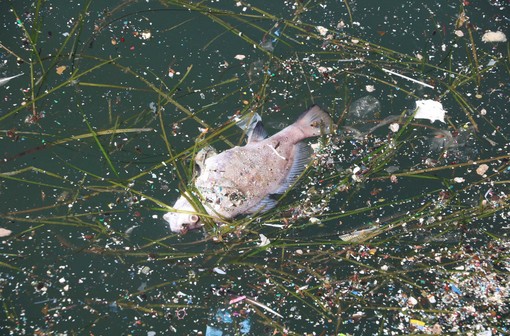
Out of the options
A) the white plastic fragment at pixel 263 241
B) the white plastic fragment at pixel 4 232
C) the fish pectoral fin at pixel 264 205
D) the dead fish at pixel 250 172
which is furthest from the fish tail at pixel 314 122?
the white plastic fragment at pixel 4 232

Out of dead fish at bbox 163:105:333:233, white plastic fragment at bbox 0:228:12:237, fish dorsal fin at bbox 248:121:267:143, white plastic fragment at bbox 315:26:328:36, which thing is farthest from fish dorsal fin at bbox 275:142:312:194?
white plastic fragment at bbox 0:228:12:237

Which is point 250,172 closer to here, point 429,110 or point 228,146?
point 228,146

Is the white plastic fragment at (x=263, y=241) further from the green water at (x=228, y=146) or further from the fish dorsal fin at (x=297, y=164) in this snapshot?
the fish dorsal fin at (x=297, y=164)

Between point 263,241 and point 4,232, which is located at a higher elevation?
point 4,232

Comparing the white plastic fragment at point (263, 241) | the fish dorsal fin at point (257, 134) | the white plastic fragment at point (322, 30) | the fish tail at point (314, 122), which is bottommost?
the white plastic fragment at point (263, 241)

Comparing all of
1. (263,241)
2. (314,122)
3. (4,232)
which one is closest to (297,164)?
(314,122)

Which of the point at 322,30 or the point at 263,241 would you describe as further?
the point at 322,30

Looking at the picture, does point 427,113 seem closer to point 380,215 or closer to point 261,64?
point 380,215
